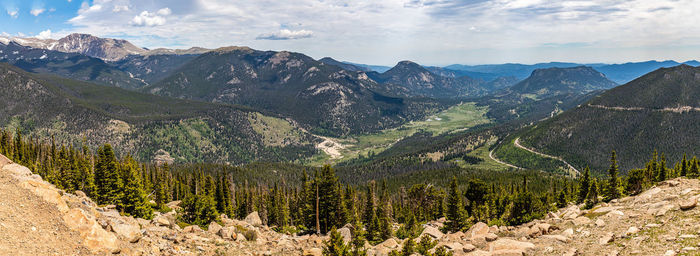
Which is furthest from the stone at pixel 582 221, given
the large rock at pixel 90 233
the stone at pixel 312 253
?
the large rock at pixel 90 233

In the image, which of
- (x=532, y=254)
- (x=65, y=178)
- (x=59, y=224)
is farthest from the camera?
(x=65, y=178)

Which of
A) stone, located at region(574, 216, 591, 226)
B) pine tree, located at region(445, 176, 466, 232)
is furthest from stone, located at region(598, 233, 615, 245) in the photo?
pine tree, located at region(445, 176, 466, 232)

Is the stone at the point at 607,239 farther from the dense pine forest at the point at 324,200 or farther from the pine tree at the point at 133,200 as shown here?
the pine tree at the point at 133,200

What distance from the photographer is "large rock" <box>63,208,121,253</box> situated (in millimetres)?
27469

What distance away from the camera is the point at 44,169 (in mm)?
118875

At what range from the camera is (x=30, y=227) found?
82.3 ft

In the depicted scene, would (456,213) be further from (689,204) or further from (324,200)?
(689,204)

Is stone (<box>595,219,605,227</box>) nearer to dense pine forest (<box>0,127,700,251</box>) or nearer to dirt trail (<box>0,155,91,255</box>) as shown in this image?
dense pine forest (<box>0,127,700,251</box>)

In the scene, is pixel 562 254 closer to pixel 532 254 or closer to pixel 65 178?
pixel 532 254

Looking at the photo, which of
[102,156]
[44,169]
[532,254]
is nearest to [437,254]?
[532,254]

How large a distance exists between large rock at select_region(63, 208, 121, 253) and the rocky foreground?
0.06m

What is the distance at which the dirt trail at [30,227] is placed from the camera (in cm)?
2316

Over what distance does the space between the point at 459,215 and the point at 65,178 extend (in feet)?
316

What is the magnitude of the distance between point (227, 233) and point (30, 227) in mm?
21990
